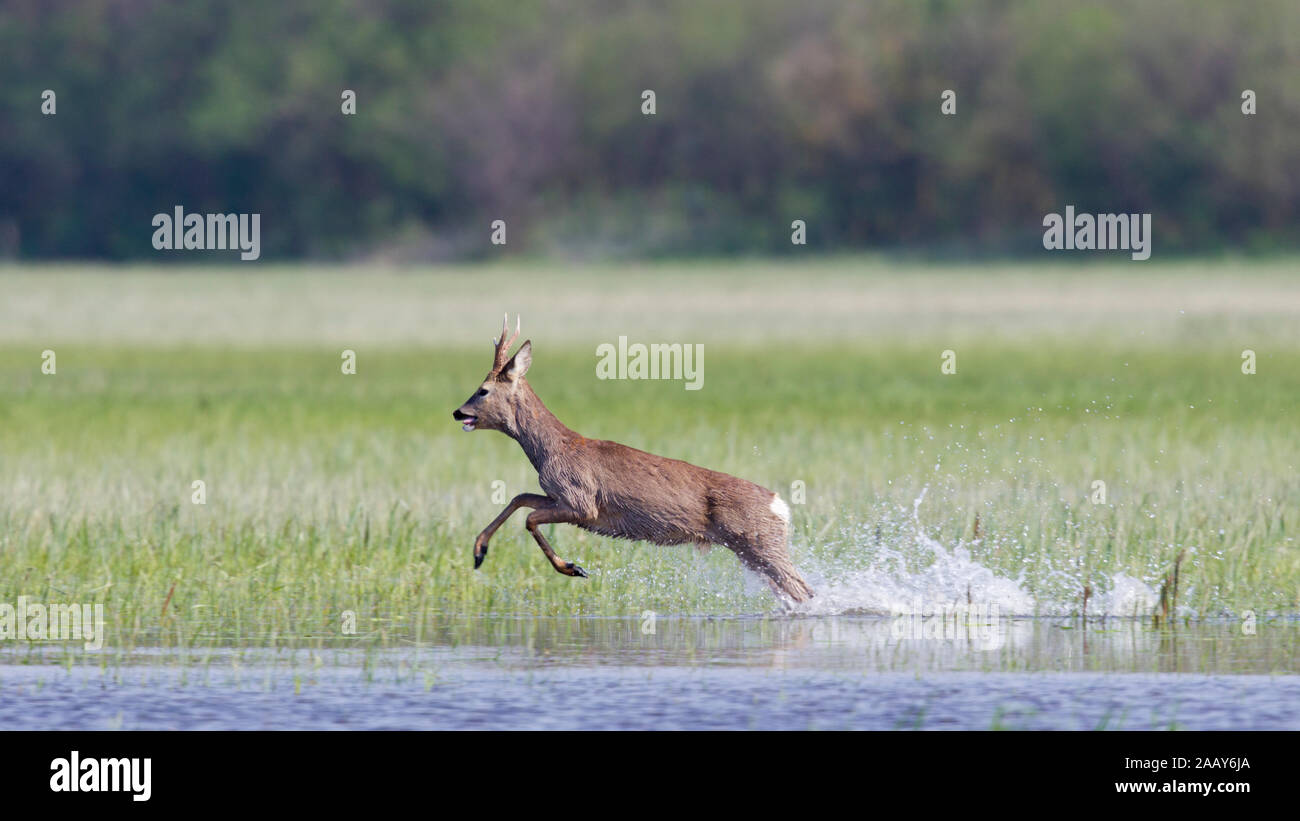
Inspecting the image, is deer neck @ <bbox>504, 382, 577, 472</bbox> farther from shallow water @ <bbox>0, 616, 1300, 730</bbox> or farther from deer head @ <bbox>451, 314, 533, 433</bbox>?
shallow water @ <bbox>0, 616, 1300, 730</bbox>

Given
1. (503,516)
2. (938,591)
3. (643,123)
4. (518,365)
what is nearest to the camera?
(503,516)

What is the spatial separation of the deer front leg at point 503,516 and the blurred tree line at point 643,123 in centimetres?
6059

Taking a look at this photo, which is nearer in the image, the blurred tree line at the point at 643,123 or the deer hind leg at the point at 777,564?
the deer hind leg at the point at 777,564

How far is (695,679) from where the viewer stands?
10.9 meters

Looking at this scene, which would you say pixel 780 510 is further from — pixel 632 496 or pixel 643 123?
pixel 643 123

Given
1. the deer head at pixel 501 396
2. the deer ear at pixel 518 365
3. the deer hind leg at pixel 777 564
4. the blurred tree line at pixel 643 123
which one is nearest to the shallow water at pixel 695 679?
the deer hind leg at pixel 777 564

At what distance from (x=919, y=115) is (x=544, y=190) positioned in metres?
15.1

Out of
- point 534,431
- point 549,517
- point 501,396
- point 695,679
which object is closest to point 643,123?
point 534,431

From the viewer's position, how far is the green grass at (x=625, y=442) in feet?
45.1

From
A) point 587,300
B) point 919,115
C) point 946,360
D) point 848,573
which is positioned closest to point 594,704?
point 848,573

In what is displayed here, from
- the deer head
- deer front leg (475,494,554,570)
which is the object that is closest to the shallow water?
deer front leg (475,494,554,570)

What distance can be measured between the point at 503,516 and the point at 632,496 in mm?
761

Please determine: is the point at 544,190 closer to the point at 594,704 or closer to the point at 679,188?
the point at 679,188

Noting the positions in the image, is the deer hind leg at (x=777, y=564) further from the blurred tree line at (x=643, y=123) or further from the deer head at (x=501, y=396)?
the blurred tree line at (x=643, y=123)
